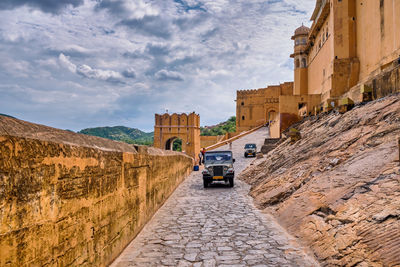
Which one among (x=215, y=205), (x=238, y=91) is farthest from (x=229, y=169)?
(x=238, y=91)

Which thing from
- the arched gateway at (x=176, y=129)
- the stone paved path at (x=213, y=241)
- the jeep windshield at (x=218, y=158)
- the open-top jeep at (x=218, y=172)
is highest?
the arched gateway at (x=176, y=129)

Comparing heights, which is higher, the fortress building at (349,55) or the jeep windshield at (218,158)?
the fortress building at (349,55)

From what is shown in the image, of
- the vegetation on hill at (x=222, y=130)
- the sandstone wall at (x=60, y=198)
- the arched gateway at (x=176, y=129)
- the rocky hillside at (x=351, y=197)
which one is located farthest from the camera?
the vegetation on hill at (x=222, y=130)

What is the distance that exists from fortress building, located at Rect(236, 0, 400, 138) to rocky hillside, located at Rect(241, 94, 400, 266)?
4.68 m

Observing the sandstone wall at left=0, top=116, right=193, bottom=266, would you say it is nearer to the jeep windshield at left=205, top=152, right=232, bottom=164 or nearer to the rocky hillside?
the rocky hillside

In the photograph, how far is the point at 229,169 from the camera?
1252cm

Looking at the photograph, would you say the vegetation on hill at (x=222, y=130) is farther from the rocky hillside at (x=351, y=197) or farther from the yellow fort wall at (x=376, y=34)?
the rocky hillside at (x=351, y=197)

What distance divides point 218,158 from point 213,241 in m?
8.32

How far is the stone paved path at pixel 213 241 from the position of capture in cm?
416

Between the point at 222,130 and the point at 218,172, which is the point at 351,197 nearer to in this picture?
the point at 218,172

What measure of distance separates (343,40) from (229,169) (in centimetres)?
1747

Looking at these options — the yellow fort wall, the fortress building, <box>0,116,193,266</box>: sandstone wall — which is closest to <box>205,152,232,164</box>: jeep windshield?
the fortress building

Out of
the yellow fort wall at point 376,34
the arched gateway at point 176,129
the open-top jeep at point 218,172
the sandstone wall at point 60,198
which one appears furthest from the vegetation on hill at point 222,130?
the sandstone wall at point 60,198

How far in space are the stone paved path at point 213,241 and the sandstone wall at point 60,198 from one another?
0.54m
